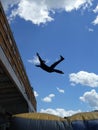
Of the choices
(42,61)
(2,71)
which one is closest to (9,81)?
(2,71)

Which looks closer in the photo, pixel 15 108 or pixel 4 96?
pixel 4 96

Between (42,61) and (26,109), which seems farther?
(26,109)

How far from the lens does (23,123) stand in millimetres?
6465

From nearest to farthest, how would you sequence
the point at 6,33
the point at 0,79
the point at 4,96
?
the point at 6,33 < the point at 0,79 < the point at 4,96

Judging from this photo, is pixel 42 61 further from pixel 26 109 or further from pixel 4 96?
pixel 26 109

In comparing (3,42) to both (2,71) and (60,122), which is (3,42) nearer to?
(2,71)

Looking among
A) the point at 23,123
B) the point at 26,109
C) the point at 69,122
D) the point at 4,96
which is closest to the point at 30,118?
the point at 23,123

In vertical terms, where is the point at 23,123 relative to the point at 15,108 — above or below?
below

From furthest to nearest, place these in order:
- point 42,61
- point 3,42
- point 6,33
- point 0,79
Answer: point 0,79
point 6,33
point 3,42
point 42,61

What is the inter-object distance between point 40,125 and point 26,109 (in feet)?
47.2

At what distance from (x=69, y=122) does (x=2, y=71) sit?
4974 mm

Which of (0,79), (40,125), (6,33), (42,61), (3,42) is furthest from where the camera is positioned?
(0,79)

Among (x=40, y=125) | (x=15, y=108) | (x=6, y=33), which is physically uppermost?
(x=15, y=108)

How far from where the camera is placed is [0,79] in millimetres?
12656
